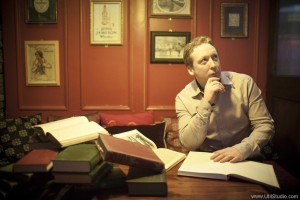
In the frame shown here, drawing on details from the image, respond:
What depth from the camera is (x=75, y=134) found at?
1.35 meters

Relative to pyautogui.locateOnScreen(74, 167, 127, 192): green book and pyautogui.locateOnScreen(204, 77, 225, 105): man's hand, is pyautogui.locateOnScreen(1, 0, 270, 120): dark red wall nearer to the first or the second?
pyautogui.locateOnScreen(204, 77, 225, 105): man's hand

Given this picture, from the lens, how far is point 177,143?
261 cm

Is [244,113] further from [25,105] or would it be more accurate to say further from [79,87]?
[25,105]

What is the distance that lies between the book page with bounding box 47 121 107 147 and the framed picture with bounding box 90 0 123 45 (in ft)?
5.42

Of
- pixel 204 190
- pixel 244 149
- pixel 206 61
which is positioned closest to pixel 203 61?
pixel 206 61

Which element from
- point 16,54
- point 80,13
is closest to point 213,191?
point 80,13

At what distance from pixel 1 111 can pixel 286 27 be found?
2.93m

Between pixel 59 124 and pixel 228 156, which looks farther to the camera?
pixel 59 124

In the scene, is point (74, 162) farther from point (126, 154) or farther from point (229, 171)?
point (229, 171)

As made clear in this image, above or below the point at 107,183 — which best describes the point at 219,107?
above

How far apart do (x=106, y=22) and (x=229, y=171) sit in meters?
2.16

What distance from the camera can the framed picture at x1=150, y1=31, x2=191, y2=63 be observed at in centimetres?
294

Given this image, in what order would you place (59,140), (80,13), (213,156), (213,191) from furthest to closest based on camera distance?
(80,13)
(213,156)
(59,140)
(213,191)

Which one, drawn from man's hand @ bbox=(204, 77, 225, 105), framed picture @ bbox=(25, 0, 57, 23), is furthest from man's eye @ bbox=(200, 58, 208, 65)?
framed picture @ bbox=(25, 0, 57, 23)
